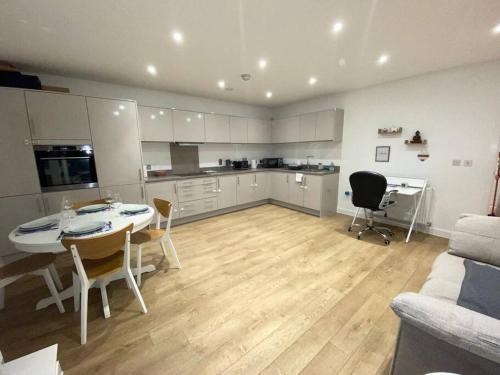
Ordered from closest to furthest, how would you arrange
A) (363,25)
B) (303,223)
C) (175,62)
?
1. (363,25)
2. (175,62)
3. (303,223)

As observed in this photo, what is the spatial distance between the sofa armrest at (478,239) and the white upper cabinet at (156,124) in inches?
163

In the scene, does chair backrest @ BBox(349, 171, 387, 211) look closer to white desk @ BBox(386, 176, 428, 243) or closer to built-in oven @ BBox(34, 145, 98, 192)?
white desk @ BBox(386, 176, 428, 243)

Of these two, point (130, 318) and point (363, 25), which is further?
point (363, 25)

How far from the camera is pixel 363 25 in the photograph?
74.4 inches

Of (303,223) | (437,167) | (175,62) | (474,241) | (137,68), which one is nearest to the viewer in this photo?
(474,241)

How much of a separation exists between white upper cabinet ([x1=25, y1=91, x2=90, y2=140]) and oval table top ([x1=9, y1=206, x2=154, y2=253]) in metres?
1.37

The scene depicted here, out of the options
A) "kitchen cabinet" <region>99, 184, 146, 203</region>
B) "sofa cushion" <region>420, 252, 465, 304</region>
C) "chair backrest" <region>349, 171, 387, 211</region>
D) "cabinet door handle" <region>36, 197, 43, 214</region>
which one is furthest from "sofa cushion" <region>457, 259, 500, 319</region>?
"cabinet door handle" <region>36, 197, 43, 214</region>

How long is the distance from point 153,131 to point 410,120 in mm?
4382

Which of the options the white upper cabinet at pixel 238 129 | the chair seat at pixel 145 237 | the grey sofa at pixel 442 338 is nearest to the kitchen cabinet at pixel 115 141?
the chair seat at pixel 145 237

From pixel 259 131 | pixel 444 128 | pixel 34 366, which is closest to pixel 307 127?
pixel 259 131

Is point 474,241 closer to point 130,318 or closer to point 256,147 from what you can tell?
point 130,318

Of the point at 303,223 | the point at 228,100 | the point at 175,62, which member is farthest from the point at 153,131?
the point at 303,223

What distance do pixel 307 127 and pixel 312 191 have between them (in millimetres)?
1470

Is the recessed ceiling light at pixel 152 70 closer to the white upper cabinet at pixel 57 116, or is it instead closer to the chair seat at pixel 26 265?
the white upper cabinet at pixel 57 116
